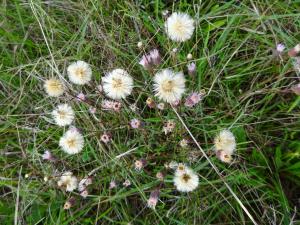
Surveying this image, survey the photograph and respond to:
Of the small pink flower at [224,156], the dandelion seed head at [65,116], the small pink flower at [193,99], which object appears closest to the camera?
the small pink flower at [224,156]

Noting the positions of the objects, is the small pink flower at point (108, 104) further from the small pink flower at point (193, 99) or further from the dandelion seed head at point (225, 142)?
the dandelion seed head at point (225, 142)

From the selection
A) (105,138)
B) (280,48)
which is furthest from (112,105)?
(280,48)

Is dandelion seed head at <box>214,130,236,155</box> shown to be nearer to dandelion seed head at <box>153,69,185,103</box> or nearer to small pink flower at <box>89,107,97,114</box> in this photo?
dandelion seed head at <box>153,69,185,103</box>

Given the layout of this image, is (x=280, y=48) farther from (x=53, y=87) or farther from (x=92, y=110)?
(x=53, y=87)

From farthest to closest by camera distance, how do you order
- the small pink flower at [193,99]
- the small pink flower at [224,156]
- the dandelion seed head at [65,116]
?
the dandelion seed head at [65,116], the small pink flower at [193,99], the small pink flower at [224,156]

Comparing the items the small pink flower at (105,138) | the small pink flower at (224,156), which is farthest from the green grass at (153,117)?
the small pink flower at (224,156)

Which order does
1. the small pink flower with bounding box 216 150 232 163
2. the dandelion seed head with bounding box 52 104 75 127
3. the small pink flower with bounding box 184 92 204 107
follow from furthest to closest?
the dandelion seed head with bounding box 52 104 75 127
the small pink flower with bounding box 184 92 204 107
the small pink flower with bounding box 216 150 232 163

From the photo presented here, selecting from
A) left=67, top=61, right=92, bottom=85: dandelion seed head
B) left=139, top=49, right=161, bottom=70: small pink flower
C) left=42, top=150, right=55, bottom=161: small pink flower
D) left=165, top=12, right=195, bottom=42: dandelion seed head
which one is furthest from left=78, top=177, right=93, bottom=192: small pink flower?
left=165, top=12, right=195, bottom=42: dandelion seed head

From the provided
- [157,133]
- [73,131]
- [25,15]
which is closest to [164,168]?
[157,133]

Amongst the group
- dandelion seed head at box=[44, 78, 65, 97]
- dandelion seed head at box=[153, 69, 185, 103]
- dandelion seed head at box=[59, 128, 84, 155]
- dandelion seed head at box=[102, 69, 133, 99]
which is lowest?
dandelion seed head at box=[59, 128, 84, 155]
